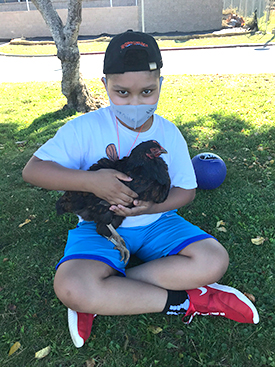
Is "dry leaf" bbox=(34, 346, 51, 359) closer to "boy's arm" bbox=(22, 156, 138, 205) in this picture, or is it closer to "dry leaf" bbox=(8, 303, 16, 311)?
"dry leaf" bbox=(8, 303, 16, 311)

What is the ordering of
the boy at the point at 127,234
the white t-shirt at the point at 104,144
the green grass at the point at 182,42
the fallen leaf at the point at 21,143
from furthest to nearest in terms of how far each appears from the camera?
the green grass at the point at 182,42, the fallen leaf at the point at 21,143, the white t-shirt at the point at 104,144, the boy at the point at 127,234

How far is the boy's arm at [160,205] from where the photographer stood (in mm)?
2100

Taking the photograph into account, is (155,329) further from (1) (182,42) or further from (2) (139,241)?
(1) (182,42)

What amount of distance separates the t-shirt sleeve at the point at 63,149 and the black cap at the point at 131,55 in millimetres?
556

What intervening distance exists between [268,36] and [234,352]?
62.4 feet

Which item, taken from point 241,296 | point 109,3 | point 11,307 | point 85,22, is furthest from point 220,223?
point 109,3

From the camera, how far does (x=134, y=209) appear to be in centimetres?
211

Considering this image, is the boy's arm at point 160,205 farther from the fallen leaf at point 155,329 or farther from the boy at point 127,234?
the fallen leaf at point 155,329

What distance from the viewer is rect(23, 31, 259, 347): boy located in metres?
1.96

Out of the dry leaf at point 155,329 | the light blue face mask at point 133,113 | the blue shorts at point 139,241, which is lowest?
the dry leaf at point 155,329

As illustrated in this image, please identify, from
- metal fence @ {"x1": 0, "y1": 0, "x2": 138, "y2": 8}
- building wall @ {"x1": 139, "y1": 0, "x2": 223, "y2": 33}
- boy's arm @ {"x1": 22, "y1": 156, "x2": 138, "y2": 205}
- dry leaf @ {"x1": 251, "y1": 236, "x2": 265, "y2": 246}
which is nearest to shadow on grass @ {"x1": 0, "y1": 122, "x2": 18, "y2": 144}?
boy's arm @ {"x1": 22, "y1": 156, "x2": 138, "y2": 205}

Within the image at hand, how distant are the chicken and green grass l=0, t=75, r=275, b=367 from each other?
675 mm

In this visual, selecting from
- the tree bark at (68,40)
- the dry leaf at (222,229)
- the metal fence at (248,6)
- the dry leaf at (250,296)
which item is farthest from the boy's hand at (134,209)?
the metal fence at (248,6)

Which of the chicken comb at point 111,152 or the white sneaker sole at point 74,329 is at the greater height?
the chicken comb at point 111,152
